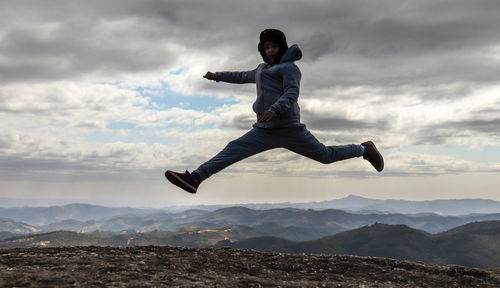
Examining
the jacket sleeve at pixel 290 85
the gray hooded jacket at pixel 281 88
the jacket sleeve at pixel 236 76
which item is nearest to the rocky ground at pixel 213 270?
the gray hooded jacket at pixel 281 88

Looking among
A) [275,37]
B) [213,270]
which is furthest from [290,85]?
[213,270]

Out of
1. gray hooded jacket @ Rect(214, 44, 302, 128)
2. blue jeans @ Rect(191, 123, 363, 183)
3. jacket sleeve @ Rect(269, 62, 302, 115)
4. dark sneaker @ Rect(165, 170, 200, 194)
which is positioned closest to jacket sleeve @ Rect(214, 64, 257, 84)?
gray hooded jacket @ Rect(214, 44, 302, 128)

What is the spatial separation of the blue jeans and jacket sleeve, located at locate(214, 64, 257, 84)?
146cm

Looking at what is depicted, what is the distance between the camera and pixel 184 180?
8297 mm

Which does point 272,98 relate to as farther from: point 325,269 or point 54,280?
point 54,280

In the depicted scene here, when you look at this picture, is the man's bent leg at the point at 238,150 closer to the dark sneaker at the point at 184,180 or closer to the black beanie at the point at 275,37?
the dark sneaker at the point at 184,180

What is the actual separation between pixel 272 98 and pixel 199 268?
4.17 m

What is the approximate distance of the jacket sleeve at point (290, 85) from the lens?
800cm

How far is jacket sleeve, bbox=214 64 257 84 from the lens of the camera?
30.9ft

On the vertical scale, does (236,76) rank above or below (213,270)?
above

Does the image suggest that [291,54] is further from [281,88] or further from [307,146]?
[307,146]

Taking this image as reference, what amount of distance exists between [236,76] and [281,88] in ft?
5.18

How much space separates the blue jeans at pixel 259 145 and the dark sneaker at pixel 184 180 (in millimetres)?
131

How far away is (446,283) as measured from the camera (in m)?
8.23
